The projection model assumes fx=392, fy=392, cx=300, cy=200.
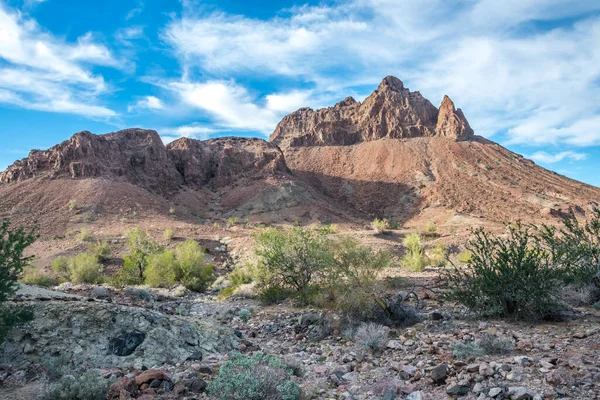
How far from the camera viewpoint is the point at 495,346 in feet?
18.9

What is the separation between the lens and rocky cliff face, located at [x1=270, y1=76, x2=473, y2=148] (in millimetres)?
80250

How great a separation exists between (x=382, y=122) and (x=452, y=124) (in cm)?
1415

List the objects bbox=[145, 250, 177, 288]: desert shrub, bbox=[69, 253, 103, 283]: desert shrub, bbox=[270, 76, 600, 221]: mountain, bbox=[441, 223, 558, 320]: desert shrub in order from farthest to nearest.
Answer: bbox=[270, 76, 600, 221]: mountain, bbox=[69, 253, 103, 283]: desert shrub, bbox=[145, 250, 177, 288]: desert shrub, bbox=[441, 223, 558, 320]: desert shrub

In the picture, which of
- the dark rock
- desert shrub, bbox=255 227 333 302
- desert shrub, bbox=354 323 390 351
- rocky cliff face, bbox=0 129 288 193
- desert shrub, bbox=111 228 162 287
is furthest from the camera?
rocky cliff face, bbox=0 129 288 193

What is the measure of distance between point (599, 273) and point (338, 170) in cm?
6777

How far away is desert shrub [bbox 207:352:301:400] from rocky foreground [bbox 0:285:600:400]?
36 centimetres

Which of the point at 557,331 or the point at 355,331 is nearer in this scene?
the point at 557,331

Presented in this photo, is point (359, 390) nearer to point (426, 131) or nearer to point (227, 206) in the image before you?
point (227, 206)

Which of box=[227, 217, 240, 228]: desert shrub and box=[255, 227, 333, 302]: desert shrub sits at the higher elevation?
box=[227, 217, 240, 228]: desert shrub

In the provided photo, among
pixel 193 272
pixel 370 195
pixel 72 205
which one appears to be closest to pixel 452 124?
pixel 370 195

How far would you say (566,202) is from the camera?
52.6 m

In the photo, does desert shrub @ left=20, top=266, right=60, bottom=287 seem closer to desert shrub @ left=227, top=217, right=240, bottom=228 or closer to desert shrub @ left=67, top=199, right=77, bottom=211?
desert shrub @ left=67, top=199, right=77, bottom=211

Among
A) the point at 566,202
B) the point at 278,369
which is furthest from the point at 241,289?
the point at 566,202

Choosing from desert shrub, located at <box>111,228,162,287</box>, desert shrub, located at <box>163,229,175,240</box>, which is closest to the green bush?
desert shrub, located at <box>111,228,162,287</box>
